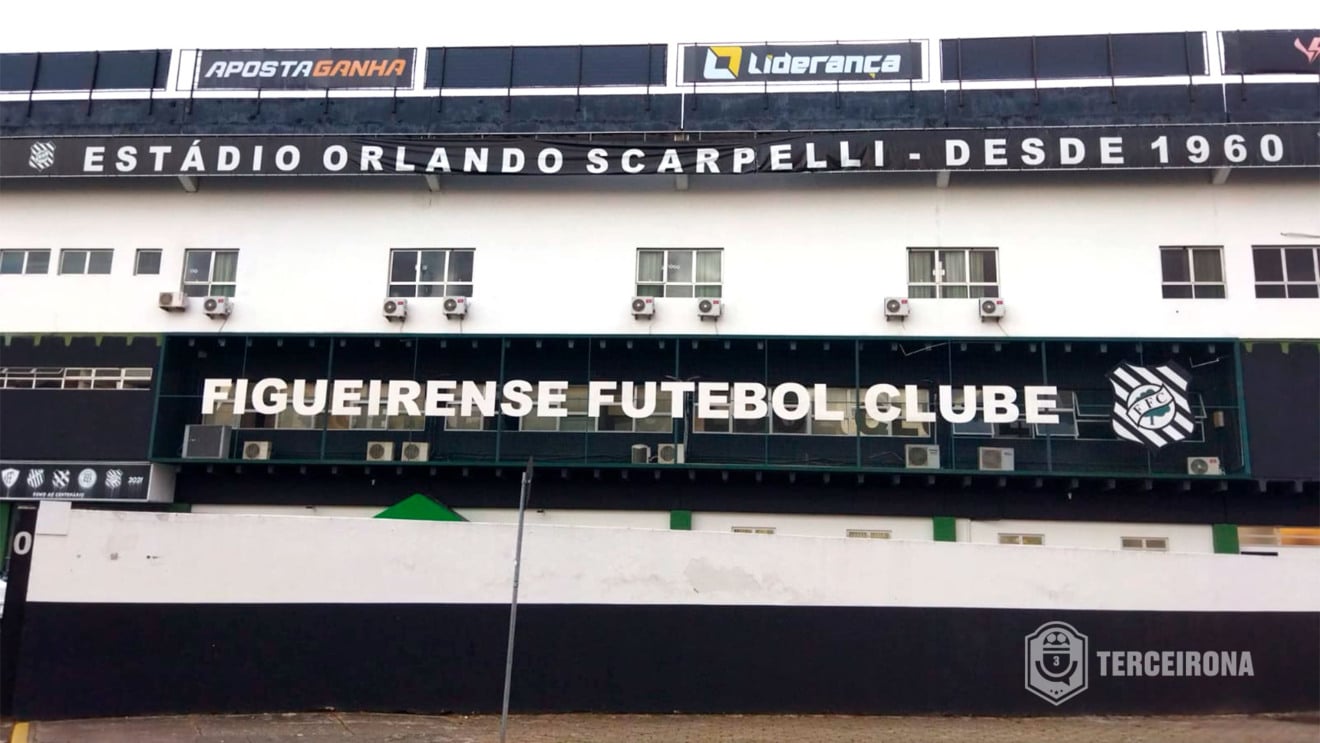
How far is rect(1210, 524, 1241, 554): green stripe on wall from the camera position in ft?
66.5

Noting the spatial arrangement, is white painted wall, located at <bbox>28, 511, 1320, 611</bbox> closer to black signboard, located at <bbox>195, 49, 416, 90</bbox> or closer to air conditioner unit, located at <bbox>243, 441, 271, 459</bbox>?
air conditioner unit, located at <bbox>243, 441, 271, 459</bbox>

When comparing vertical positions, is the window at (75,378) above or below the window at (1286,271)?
below

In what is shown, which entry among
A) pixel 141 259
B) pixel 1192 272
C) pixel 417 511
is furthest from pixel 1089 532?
pixel 141 259

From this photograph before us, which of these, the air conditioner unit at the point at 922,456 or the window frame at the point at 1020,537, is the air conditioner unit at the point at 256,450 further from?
the window frame at the point at 1020,537

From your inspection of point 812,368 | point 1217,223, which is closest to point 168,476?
point 812,368

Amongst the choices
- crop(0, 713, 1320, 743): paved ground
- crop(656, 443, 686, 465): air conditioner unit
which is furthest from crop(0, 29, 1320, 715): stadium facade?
crop(0, 713, 1320, 743): paved ground

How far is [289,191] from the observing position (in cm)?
2272

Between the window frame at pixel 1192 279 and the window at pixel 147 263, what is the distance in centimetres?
2154

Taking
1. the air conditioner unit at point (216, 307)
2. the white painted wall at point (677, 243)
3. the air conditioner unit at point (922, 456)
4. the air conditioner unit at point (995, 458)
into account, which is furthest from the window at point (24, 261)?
the air conditioner unit at point (995, 458)

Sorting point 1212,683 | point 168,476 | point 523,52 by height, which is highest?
point 523,52

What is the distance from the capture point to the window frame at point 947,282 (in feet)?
70.2

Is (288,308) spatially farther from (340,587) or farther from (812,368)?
(812,368)

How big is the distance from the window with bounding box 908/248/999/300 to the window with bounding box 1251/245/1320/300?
5283 millimetres

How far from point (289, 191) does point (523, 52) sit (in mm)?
6262
